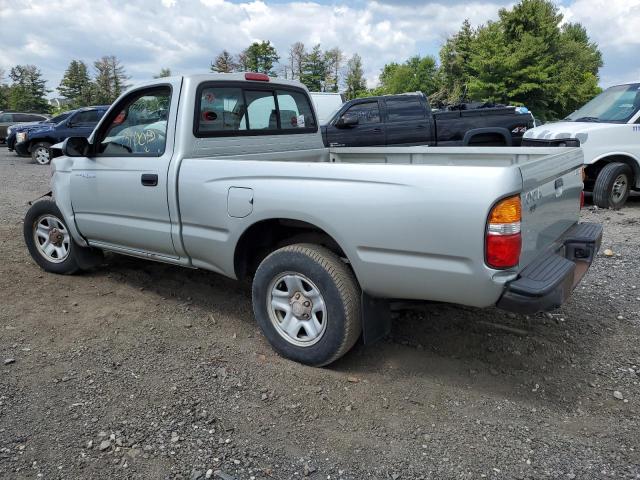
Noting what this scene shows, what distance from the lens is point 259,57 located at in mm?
60469

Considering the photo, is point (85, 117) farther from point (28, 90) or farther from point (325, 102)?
point (28, 90)

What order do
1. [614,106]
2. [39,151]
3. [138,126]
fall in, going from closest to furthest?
[138,126]
[614,106]
[39,151]

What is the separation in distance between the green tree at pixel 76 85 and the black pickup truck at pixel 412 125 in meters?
56.7

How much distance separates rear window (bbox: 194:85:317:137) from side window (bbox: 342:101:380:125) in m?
6.72

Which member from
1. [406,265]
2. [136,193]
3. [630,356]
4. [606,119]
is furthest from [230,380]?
[606,119]

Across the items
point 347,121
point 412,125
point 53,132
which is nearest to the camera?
point 347,121

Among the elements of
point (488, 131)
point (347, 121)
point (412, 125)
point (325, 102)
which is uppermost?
point (325, 102)

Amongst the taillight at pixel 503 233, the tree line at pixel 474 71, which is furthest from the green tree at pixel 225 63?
the taillight at pixel 503 233

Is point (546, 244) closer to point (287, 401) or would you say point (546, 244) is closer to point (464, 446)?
point (464, 446)

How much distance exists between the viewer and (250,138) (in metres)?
4.41

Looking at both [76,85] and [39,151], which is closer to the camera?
[39,151]

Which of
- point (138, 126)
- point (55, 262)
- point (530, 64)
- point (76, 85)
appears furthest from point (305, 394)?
point (76, 85)

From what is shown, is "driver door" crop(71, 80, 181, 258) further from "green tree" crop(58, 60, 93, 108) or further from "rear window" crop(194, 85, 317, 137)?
"green tree" crop(58, 60, 93, 108)

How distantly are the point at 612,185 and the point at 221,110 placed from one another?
6.53 m
